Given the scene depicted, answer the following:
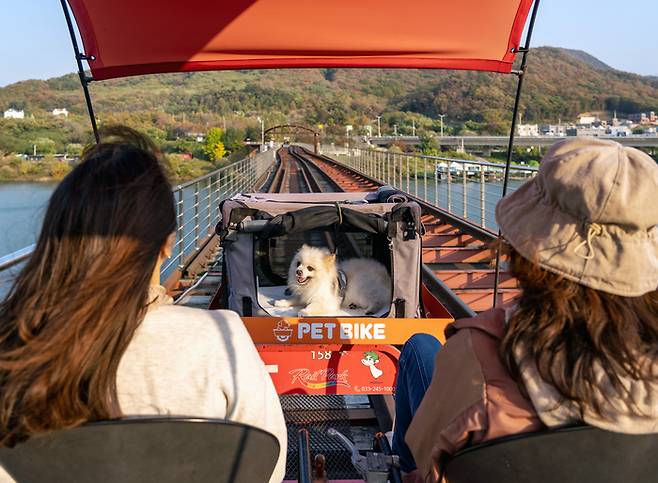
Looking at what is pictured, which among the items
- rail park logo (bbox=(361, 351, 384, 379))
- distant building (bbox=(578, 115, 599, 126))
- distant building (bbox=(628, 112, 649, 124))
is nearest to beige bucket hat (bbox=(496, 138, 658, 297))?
rail park logo (bbox=(361, 351, 384, 379))

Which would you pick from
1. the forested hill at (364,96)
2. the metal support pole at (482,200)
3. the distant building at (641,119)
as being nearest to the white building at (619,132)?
the metal support pole at (482,200)

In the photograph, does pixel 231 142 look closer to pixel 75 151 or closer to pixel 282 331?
pixel 282 331

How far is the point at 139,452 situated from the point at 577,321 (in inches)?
39.4

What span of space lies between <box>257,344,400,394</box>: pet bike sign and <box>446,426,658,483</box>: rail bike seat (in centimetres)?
217

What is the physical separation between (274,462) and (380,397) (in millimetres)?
2492

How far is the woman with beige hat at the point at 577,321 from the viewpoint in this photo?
140 centimetres

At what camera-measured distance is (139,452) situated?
4.42 feet

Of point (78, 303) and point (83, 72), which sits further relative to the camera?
point (83, 72)

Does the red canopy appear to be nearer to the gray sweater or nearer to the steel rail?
the steel rail

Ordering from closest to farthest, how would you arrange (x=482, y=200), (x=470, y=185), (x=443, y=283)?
1. (x=443, y=283)
2. (x=482, y=200)
3. (x=470, y=185)

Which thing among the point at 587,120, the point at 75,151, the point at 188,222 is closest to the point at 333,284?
the point at 75,151

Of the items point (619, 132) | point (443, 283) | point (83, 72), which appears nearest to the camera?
point (83, 72)

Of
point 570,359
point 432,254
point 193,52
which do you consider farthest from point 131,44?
point 432,254

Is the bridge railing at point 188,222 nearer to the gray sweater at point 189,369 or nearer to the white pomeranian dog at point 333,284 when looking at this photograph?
the gray sweater at point 189,369
